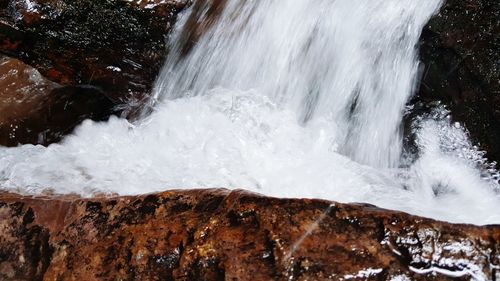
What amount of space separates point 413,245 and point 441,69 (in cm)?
214

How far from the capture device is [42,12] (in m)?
3.96

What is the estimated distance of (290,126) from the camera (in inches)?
154

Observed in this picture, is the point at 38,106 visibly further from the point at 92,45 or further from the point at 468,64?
the point at 468,64

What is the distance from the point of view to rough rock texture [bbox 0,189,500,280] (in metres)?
1.77

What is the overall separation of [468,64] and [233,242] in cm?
244

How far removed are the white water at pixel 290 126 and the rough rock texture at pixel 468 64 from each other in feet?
0.39

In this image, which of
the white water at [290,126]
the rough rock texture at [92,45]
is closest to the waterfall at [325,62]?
the white water at [290,126]

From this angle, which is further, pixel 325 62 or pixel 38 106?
pixel 38 106

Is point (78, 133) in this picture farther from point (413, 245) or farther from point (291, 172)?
point (413, 245)

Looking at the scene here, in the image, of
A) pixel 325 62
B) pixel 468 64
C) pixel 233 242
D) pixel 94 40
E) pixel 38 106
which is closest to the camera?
pixel 233 242

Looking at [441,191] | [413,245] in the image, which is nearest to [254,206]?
[413,245]

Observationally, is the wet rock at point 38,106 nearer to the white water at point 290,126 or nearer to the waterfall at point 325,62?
the white water at point 290,126

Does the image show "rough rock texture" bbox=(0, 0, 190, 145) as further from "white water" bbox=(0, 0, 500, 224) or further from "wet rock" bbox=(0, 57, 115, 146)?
"white water" bbox=(0, 0, 500, 224)

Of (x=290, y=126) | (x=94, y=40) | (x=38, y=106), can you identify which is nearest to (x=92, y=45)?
(x=94, y=40)
